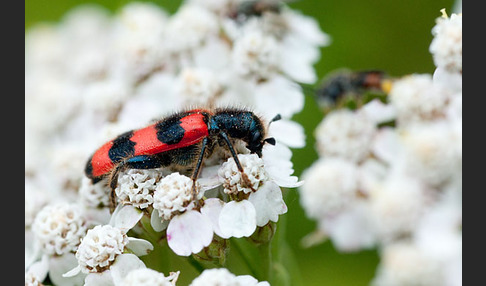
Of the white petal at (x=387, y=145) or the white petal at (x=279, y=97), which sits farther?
the white petal at (x=279, y=97)

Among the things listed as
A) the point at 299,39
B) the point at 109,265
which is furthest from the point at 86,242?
the point at 299,39

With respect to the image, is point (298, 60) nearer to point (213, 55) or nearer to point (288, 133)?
point (213, 55)

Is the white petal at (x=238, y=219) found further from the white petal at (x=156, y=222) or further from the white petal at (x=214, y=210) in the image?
the white petal at (x=156, y=222)

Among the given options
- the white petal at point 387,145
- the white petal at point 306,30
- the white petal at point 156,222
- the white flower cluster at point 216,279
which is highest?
the white petal at point 306,30

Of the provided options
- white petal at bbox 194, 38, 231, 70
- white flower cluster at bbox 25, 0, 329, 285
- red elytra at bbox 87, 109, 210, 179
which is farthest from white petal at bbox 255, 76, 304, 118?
red elytra at bbox 87, 109, 210, 179

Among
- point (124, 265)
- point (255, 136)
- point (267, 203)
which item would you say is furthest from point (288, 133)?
point (124, 265)

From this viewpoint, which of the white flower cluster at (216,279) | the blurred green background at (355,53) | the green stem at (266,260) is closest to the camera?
the white flower cluster at (216,279)

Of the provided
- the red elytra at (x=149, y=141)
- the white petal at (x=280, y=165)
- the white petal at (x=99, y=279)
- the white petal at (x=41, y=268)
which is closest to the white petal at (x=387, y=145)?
the white petal at (x=280, y=165)
